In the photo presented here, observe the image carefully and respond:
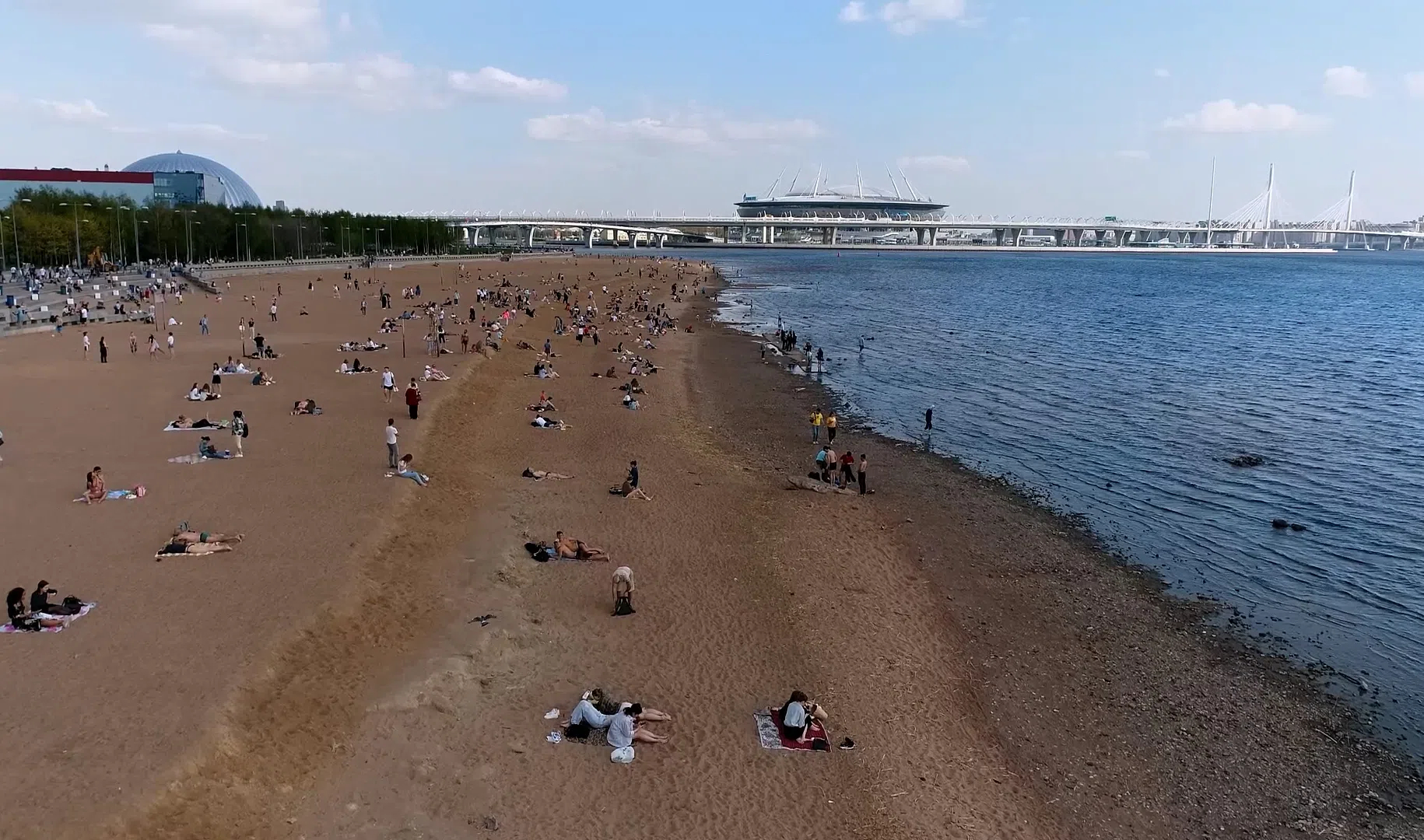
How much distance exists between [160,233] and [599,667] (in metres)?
94.0

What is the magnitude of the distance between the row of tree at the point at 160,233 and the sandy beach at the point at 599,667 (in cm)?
6493

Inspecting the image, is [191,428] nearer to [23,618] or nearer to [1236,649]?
[23,618]

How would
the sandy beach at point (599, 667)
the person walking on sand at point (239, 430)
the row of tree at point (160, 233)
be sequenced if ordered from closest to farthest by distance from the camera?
the sandy beach at point (599, 667) → the person walking on sand at point (239, 430) → the row of tree at point (160, 233)

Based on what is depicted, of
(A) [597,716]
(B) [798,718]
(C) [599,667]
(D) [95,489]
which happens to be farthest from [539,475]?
(B) [798,718]

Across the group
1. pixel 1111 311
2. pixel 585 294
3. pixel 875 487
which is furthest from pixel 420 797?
pixel 1111 311

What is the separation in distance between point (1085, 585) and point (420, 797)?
1177 centimetres

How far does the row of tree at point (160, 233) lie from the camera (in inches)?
2918

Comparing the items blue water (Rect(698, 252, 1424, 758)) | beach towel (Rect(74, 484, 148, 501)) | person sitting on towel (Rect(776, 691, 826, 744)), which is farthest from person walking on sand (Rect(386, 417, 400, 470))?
blue water (Rect(698, 252, 1424, 758))

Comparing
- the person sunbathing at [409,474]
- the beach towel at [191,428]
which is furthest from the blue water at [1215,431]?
the beach towel at [191,428]

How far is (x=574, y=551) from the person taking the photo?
51.5 ft

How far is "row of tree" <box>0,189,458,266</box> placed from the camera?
74.1 m

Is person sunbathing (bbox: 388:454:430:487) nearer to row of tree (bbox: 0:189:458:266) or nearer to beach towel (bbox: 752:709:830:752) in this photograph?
beach towel (bbox: 752:709:830:752)

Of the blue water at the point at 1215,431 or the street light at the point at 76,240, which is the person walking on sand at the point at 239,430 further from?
the street light at the point at 76,240

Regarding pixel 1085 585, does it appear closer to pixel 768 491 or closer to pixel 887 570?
pixel 887 570
